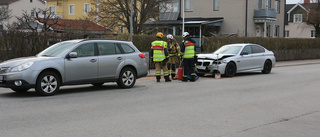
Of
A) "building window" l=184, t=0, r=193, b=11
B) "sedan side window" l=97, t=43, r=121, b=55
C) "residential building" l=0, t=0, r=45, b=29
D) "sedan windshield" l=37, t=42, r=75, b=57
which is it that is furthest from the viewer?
"residential building" l=0, t=0, r=45, b=29

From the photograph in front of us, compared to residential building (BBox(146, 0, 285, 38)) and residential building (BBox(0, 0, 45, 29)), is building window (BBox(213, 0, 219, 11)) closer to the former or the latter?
residential building (BBox(146, 0, 285, 38))

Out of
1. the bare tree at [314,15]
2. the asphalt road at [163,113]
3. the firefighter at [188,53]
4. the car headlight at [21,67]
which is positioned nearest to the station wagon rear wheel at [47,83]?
the asphalt road at [163,113]

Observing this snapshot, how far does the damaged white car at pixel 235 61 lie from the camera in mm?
15969

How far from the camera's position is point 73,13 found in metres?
53.3

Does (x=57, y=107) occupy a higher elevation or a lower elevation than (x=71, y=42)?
lower

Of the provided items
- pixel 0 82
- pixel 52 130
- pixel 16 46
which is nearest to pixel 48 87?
pixel 0 82

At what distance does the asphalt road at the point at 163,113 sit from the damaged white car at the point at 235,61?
12.8ft

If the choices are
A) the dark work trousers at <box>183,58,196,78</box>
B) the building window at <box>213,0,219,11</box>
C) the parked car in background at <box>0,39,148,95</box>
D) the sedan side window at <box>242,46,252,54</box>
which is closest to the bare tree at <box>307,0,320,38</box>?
the building window at <box>213,0,219,11</box>

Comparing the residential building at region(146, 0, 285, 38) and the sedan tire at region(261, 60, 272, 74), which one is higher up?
the residential building at region(146, 0, 285, 38)

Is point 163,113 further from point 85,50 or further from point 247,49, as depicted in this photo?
point 247,49

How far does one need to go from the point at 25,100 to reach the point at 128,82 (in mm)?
3581

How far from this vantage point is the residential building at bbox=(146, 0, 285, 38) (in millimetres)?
39812

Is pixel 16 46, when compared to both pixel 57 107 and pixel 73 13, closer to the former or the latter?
pixel 57 107

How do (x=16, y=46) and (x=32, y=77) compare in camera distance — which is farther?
(x=16, y=46)
